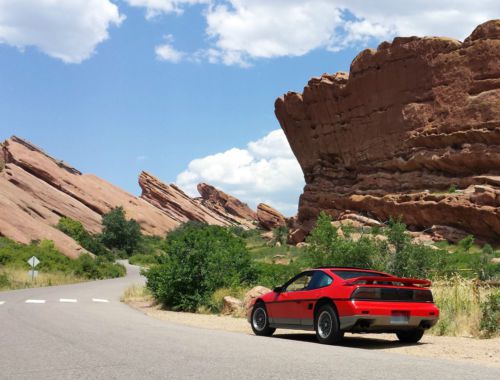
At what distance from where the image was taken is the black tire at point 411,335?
11.0 meters

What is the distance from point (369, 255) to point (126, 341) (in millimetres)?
12216

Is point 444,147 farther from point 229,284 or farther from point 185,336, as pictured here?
point 185,336

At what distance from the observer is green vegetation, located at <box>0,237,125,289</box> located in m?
37.6

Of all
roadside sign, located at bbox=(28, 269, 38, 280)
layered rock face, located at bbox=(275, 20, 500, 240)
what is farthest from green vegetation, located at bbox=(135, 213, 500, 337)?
layered rock face, located at bbox=(275, 20, 500, 240)

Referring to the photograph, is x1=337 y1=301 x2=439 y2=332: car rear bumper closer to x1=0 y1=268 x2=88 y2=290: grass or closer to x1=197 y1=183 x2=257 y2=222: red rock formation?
x1=0 y1=268 x2=88 y2=290: grass

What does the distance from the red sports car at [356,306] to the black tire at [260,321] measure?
62cm

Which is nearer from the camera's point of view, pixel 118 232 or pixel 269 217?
pixel 118 232

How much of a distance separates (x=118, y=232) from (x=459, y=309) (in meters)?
69.1

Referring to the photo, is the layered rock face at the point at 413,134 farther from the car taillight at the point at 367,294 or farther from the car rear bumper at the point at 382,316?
the car taillight at the point at 367,294

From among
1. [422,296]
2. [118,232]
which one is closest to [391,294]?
[422,296]

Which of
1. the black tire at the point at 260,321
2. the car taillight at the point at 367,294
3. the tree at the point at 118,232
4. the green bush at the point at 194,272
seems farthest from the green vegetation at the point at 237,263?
the tree at the point at 118,232

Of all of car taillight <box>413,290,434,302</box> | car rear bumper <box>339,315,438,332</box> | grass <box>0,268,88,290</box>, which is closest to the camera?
car rear bumper <box>339,315,438,332</box>

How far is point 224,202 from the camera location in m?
149

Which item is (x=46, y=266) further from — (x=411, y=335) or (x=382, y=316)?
(x=382, y=316)
